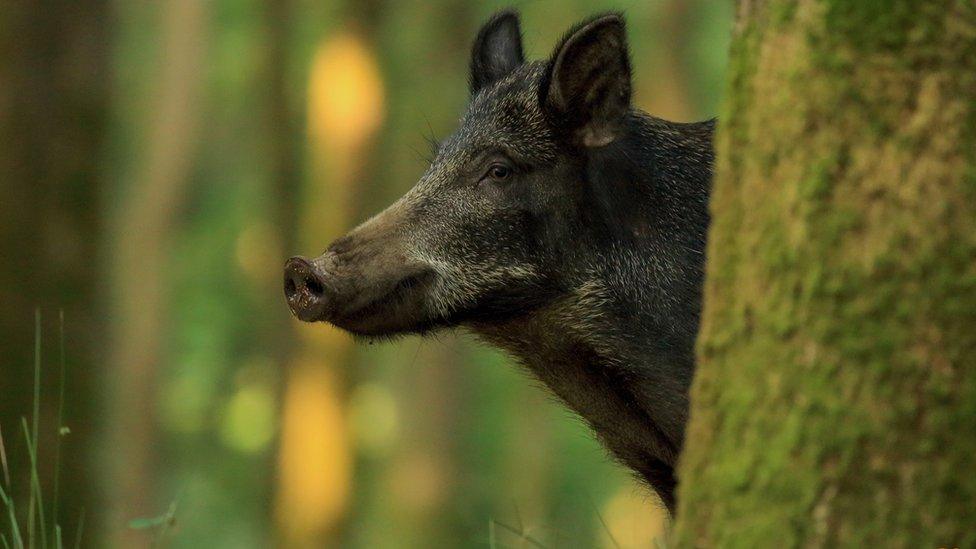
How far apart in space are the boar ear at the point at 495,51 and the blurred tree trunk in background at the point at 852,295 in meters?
4.09

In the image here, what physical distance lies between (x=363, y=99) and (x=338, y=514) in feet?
14.8

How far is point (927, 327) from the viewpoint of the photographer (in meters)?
2.75

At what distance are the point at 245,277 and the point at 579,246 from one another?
75.2 ft

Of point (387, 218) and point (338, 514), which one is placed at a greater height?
point (387, 218)

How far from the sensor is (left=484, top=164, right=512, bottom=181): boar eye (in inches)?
249

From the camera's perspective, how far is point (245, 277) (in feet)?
93.9


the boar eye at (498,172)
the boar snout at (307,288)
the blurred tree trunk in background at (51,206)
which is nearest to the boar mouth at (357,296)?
the boar snout at (307,288)

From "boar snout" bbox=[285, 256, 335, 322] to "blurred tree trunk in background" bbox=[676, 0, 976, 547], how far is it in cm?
271

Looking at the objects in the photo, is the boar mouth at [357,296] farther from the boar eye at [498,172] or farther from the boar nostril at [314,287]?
the boar eye at [498,172]

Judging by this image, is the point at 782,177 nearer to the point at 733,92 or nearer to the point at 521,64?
the point at 733,92

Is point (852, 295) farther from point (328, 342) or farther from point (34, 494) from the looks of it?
point (328, 342)

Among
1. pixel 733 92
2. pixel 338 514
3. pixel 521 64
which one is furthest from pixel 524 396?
pixel 733 92

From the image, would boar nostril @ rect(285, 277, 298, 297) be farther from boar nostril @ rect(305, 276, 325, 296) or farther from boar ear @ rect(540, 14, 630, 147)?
boar ear @ rect(540, 14, 630, 147)

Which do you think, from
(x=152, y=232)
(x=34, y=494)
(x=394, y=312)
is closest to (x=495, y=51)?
(x=394, y=312)
